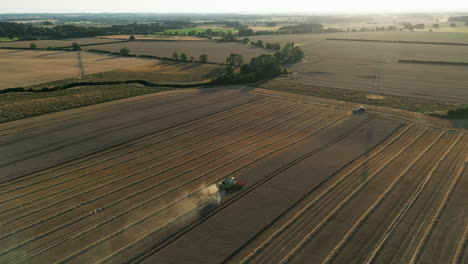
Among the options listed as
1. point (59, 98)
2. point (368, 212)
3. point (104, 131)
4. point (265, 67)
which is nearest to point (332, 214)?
point (368, 212)

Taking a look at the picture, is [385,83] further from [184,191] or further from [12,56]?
[12,56]

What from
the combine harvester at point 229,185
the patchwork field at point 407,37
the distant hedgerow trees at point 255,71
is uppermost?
the patchwork field at point 407,37

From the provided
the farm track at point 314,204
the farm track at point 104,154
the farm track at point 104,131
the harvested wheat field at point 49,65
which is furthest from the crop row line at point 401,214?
the harvested wheat field at point 49,65

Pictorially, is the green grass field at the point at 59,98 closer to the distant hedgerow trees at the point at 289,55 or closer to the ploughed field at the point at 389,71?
the ploughed field at the point at 389,71

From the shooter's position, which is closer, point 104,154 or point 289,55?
point 104,154

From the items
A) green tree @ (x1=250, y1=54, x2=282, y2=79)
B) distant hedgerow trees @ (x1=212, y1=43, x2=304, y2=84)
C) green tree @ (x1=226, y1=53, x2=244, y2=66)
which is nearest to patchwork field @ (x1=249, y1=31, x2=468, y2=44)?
green tree @ (x1=226, y1=53, x2=244, y2=66)

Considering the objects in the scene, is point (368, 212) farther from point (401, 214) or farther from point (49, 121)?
point (49, 121)
